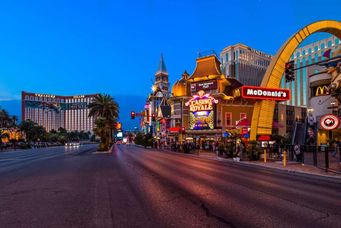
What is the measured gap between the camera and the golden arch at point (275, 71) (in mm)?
29375

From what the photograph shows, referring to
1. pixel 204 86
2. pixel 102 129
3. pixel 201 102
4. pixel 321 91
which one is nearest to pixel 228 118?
pixel 201 102

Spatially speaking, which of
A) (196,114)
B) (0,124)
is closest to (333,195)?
(196,114)

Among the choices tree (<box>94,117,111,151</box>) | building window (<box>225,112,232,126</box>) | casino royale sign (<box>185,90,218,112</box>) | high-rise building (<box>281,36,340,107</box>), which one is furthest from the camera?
high-rise building (<box>281,36,340,107</box>)

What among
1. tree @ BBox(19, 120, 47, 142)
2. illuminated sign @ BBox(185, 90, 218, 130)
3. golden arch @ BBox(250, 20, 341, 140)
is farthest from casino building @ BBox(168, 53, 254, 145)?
tree @ BBox(19, 120, 47, 142)

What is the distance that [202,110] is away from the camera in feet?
220

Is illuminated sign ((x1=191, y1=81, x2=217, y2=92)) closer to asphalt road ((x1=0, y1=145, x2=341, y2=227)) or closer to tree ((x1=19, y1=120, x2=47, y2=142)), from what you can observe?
asphalt road ((x1=0, y1=145, x2=341, y2=227))

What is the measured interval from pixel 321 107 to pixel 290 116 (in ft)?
151

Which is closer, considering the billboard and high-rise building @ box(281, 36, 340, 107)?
the billboard

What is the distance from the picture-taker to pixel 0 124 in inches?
4254

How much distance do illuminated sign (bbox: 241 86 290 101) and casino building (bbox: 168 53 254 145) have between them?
3115 centimetres

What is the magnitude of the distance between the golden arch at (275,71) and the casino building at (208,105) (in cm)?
3107

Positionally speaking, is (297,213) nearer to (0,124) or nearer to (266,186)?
(266,186)

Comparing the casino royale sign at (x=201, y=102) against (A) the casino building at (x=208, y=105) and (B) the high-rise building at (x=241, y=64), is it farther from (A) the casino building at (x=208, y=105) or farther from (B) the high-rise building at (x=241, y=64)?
(B) the high-rise building at (x=241, y=64)

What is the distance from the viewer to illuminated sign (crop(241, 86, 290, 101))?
96.4 feet
